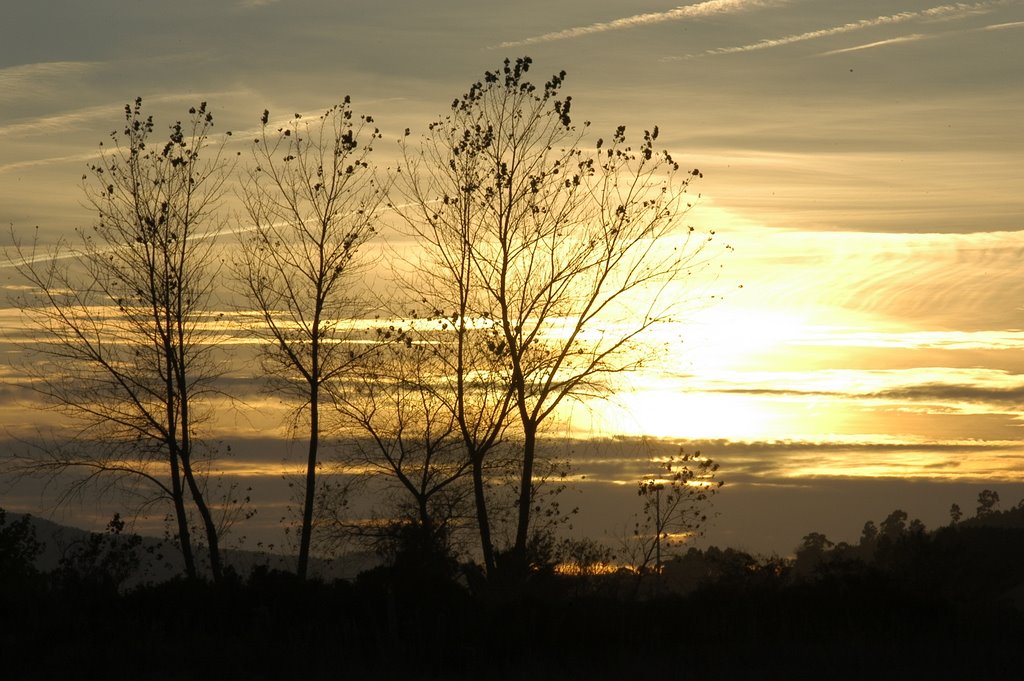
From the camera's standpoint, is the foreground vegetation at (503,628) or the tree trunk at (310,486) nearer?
the foreground vegetation at (503,628)

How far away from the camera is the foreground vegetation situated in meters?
23.3

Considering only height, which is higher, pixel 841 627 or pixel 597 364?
pixel 597 364

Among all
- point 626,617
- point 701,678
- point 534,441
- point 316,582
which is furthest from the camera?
point 534,441

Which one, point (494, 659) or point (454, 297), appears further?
point (454, 297)

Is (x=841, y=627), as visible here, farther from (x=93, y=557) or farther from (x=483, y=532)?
(x=93, y=557)

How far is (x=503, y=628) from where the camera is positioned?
1038 inches

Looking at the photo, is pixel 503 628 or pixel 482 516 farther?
pixel 482 516

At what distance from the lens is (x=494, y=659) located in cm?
2491

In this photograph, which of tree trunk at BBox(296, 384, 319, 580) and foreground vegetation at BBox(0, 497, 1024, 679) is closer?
foreground vegetation at BBox(0, 497, 1024, 679)

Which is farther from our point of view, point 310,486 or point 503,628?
point 310,486

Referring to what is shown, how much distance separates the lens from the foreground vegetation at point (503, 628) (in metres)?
23.3

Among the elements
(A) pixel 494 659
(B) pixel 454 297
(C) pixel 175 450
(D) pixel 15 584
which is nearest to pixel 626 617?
(A) pixel 494 659

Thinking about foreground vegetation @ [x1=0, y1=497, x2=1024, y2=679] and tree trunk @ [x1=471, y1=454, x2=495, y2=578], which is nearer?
foreground vegetation @ [x1=0, y1=497, x2=1024, y2=679]

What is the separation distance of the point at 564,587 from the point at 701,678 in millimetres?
10293
